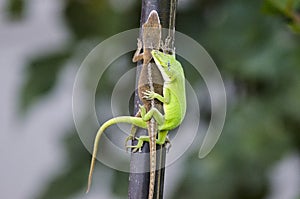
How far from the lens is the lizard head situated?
1.05 feet

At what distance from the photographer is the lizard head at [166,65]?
0.32 meters

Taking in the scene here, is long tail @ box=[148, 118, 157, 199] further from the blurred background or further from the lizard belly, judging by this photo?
the blurred background

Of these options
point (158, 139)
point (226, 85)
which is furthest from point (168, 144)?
point (226, 85)

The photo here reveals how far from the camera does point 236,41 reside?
36.8 inches

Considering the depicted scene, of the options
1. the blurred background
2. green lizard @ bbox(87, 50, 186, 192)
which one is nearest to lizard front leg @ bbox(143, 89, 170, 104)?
green lizard @ bbox(87, 50, 186, 192)

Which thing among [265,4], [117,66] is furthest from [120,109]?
[117,66]

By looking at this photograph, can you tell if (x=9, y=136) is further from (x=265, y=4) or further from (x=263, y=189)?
(x=265, y=4)

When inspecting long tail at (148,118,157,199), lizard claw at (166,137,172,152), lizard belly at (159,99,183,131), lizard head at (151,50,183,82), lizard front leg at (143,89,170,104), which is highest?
lizard head at (151,50,183,82)

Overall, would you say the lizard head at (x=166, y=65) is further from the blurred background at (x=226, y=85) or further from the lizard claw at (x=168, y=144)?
the blurred background at (x=226, y=85)

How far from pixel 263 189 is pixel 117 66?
26cm

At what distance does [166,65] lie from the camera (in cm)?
32

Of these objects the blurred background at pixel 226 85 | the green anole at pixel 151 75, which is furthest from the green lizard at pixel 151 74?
the blurred background at pixel 226 85

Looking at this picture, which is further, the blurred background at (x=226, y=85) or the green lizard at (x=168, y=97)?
the blurred background at (x=226, y=85)

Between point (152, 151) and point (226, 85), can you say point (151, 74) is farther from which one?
point (226, 85)
